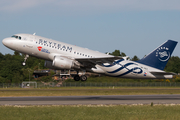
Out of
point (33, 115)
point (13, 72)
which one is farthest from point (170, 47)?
point (13, 72)

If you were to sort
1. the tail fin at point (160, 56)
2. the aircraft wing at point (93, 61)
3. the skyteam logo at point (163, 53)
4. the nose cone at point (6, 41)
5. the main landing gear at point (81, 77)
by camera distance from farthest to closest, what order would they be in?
1. the skyteam logo at point (163, 53)
2. the tail fin at point (160, 56)
3. the main landing gear at point (81, 77)
4. the nose cone at point (6, 41)
5. the aircraft wing at point (93, 61)

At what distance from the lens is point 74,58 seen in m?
38.4

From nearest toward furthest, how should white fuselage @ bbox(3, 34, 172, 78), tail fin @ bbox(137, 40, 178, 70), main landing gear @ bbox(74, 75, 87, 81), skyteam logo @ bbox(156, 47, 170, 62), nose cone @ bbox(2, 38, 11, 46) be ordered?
white fuselage @ bbox(3, 34, 172, 78) → nose cone @ bbox(2, 38, 11, 46) → main landing gear @ bbox(74, 75, 87, 81) → tail fin @ bbox(137, 40, 178, 70) → skyteam logo @ bbox(156, 47, 170, 62)

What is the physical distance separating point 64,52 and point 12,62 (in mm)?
78139

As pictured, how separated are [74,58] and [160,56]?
16.0 metres

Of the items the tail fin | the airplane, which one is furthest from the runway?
the tail fin

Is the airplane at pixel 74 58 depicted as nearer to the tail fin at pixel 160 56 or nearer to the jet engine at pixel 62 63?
the jet engine at pixel 62 63

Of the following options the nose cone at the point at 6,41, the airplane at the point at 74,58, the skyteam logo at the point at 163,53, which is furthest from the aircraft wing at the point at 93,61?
the skyteam logo at the point at 163,53

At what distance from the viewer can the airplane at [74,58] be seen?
37531mm

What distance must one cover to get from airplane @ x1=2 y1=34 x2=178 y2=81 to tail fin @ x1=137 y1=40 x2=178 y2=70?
0.93 metres

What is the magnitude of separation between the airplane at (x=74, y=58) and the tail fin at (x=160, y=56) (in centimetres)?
93

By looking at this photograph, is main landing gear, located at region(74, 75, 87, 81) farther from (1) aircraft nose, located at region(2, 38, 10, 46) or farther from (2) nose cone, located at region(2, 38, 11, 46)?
(1) aircraft nose, located at region(2, 38, 10, 46)

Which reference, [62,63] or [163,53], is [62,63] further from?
[163,53]

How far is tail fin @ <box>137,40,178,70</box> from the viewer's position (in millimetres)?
45031
